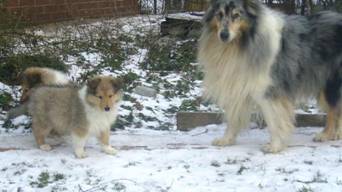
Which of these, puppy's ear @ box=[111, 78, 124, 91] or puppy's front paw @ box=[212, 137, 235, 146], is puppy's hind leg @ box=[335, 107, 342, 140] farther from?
puppy's ear @ box=[111, 78, 124, 91]

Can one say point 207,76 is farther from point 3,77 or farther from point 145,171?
point 3,77

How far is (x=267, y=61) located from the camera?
564 centimetres

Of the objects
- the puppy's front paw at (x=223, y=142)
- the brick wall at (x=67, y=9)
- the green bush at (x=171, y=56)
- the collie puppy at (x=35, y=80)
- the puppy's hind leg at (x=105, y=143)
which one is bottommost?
the puppy's front paw at (x=223, y=142)

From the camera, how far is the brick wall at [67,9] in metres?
12.3

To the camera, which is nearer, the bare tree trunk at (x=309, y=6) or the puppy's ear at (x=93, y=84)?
the puppy's ear at (x=93, y=84)

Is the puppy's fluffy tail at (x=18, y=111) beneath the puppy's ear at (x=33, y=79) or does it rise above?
beneath

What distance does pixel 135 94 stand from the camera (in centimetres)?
835

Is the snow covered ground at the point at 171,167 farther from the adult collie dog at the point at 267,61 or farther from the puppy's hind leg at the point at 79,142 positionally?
the adult collie dog at the point at 267,61

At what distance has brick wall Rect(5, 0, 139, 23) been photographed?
12.3m

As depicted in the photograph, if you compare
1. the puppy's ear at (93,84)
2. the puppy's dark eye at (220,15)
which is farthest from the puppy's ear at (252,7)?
the puppy's ear at (93,84)

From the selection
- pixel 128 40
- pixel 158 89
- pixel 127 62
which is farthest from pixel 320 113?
pixel 128 40

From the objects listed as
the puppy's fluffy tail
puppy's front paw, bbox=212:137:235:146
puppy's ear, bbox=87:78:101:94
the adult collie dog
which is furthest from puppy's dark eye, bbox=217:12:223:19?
the puppy's fluffy tail

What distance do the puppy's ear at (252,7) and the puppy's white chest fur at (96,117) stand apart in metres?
1.56

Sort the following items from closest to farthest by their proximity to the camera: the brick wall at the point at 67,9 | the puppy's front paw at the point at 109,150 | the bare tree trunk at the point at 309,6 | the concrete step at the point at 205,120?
the puppy's front paw at the point at 109,150, the concrete step at the point at 205,120, the bare tree trunk at the point at 309,6, the brick wall at the point at 67,9
